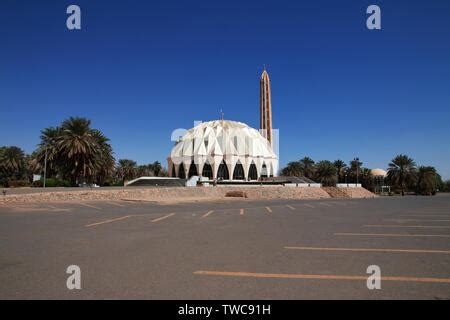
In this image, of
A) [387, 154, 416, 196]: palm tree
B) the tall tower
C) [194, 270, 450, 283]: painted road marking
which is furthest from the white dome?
[194, 270, 450, 283]: painted road marking

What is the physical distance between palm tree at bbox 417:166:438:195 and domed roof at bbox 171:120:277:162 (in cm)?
3864

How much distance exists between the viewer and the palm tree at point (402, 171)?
67.0 metres

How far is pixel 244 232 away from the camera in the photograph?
970 centimetres

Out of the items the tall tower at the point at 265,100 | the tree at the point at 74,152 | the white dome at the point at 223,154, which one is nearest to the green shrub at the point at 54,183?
the tree at the point at 74,152

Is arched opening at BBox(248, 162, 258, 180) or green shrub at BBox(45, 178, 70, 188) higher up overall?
arched opening at BBox(248, 162, 258, 180)

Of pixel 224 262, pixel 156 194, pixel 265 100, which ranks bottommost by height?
pixel 156 194

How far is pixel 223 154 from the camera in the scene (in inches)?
3332

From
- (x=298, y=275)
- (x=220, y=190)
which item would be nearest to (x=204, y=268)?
(x=298, y=275)

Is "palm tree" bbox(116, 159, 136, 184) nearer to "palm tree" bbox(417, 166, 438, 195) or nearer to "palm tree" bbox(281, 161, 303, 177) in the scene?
"palm tree" bbox(281, 161, 303, 177)

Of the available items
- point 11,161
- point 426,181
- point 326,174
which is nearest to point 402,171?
point 426,181

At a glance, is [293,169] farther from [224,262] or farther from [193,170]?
[224,262]

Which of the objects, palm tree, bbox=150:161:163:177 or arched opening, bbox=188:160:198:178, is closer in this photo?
arched opening, bbox=188:160:198:178

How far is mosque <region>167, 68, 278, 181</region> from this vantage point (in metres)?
84.2

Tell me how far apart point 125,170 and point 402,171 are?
7131 centimetres
